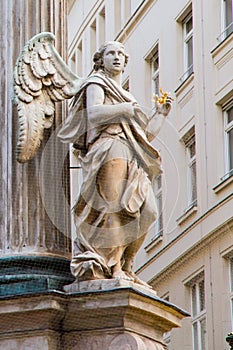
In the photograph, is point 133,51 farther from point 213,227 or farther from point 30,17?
point 30,17

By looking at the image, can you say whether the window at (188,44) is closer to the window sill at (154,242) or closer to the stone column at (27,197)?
the window sill at (154,242)

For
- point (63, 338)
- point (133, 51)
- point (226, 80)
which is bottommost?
point (63, 338)

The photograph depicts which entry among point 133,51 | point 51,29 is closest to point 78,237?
point 51,29

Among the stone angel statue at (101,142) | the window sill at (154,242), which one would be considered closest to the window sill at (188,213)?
the window sill at (154,242)

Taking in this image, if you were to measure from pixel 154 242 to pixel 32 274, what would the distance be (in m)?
16.7

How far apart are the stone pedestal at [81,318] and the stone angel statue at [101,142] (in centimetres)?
30

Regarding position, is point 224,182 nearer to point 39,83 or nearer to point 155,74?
point 155,74

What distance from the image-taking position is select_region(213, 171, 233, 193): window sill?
94.5 ft

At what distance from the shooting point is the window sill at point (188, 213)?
1189 inches

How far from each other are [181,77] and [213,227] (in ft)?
12.8

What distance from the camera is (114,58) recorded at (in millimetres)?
15312

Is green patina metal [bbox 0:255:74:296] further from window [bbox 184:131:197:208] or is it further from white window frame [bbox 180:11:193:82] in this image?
white window frame [bbox 180:11:193:82]

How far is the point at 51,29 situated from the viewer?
1584 cm

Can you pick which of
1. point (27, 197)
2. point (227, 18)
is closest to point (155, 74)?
point (227, 18)
